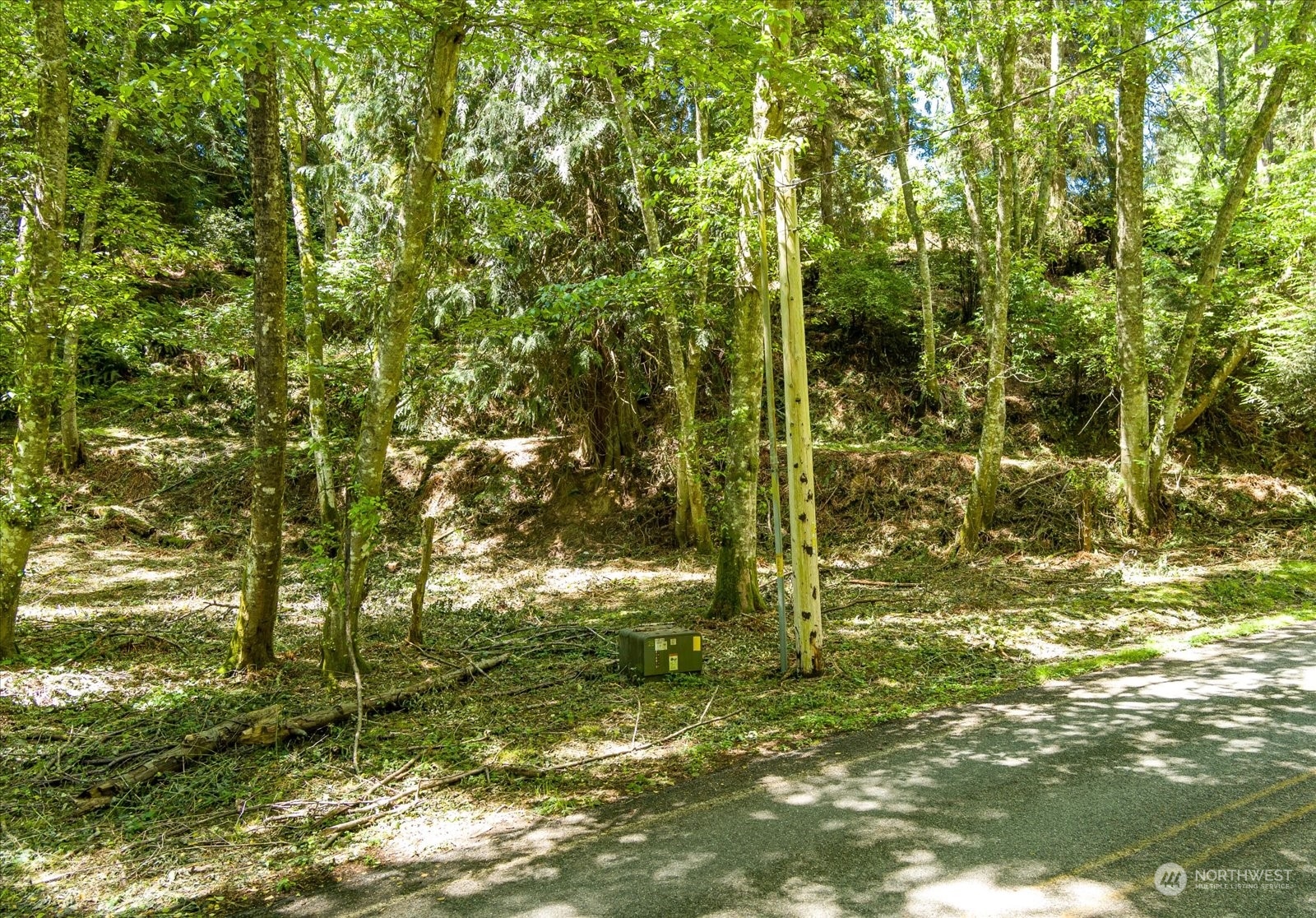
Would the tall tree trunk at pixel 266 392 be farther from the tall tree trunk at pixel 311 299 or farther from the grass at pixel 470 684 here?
the tall tree trunk at pixel 311 299

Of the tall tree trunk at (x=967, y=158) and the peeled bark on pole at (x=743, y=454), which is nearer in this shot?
the peeled bark on pole at (x=743, y=454)

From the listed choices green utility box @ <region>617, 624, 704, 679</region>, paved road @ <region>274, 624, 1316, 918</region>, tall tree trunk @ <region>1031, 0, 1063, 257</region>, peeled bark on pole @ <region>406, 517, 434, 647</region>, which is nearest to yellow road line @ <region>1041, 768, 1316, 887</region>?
paved road @ <region>274, 624, 1316, 918</region>

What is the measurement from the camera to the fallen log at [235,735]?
5.00 m

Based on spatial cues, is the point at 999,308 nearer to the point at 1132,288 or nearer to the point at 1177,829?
the point at 1132,288

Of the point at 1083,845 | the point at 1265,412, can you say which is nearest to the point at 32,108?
the point at 1083,845

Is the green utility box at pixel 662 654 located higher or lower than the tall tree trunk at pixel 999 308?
lower

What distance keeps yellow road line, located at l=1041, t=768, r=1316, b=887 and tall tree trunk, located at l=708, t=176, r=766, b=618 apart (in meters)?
5.54

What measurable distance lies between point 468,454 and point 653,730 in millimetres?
11799

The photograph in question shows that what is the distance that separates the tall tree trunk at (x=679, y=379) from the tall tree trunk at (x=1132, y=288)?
7.40m

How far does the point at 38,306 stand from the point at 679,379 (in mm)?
8400

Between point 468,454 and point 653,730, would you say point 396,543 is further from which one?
point 653,730

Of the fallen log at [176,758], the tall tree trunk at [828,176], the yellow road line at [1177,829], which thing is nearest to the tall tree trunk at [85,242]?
the fallen log at [176,758]

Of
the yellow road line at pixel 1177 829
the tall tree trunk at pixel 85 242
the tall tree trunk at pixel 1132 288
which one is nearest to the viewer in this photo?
the yellow road line at pixel 1177 829

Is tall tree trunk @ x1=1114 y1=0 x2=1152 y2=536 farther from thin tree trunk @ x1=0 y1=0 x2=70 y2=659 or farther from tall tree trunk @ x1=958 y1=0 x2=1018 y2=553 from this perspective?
thin tree trunk @ x1=0 y1=0 x2=70 y2=659
